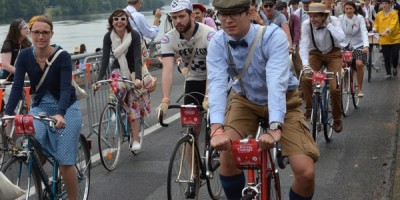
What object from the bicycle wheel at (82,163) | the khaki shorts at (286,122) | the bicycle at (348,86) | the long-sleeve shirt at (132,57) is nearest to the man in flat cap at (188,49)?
the bicycle wheel at (82,163)

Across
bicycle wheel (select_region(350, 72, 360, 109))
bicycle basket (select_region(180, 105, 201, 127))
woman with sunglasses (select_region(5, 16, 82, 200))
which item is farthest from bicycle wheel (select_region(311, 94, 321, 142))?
woman with sunglasses (select_region(5, 16, 82, 200))

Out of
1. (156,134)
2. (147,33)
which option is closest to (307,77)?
(156,134)

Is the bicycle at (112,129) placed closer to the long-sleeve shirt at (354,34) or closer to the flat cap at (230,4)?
the flat cap at (230,4)

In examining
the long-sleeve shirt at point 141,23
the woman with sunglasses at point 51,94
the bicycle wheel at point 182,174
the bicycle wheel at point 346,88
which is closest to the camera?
the woman with sunglasses at point 51,94

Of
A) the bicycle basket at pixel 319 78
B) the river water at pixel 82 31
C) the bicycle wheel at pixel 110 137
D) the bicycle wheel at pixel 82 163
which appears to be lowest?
the river water at pixel 82 31

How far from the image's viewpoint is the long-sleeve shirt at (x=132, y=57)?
27.3 ft

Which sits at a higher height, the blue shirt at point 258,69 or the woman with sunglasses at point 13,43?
the blue shirt at point 258,69

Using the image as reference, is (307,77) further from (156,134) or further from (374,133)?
(156,134)

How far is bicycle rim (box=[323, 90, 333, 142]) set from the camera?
9064 millimetres

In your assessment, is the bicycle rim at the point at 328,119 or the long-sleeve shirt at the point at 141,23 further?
the long-sleeve shirt at the point at 141,23

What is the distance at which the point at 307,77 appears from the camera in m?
9.12

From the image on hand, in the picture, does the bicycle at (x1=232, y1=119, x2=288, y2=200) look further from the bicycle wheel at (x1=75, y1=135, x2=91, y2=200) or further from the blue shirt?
A: the bicycle wheel at (x1=75, y1=135, x2=91, y2=200)

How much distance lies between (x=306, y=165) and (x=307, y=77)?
4.61 meters

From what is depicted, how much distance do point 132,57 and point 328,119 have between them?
2556 millimetres
